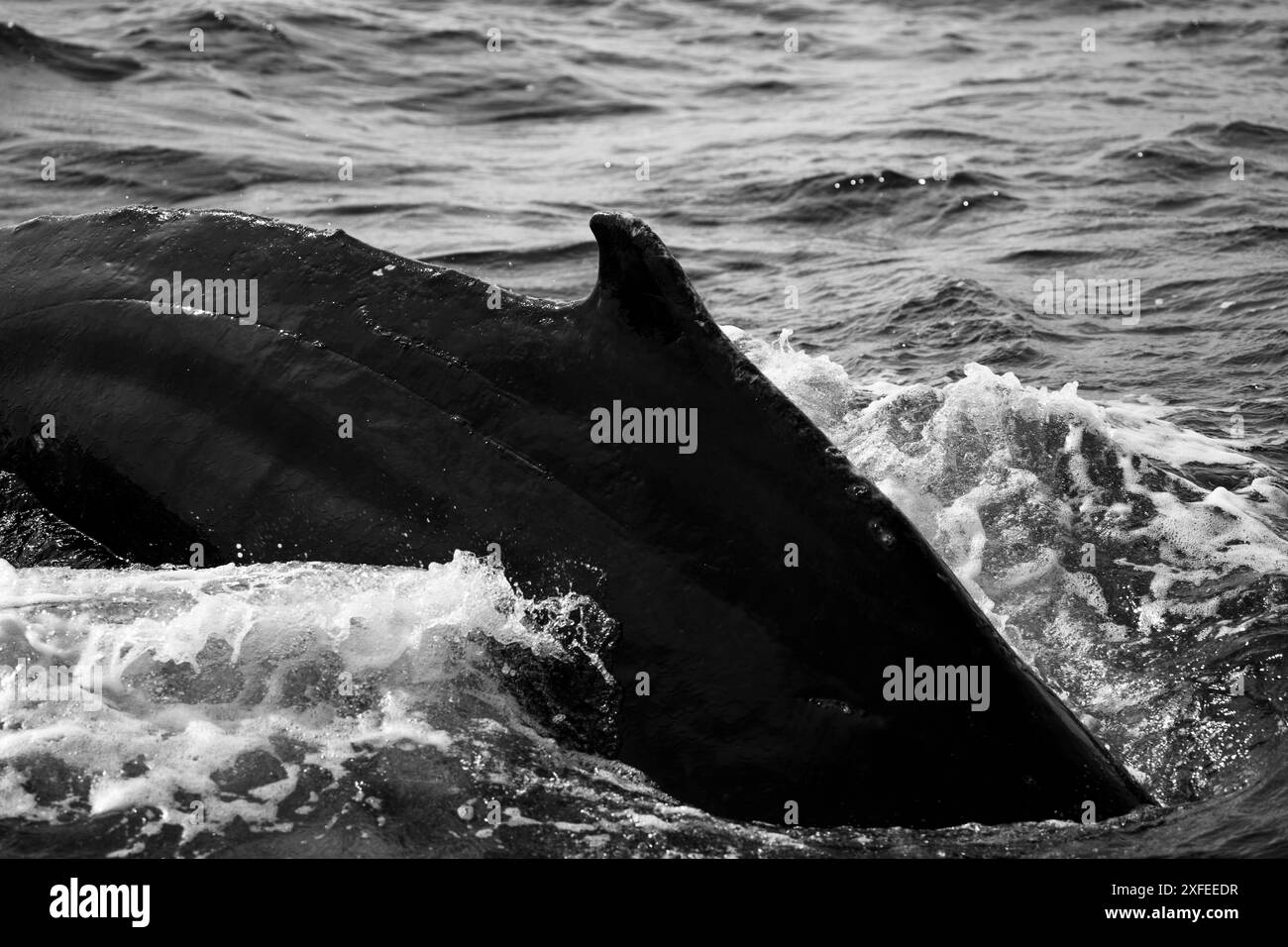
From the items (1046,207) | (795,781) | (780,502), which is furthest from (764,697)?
(1046,207)

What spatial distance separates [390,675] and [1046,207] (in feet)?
36.2

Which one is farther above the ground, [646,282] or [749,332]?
[749,332]

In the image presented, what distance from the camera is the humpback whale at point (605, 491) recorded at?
183 inches

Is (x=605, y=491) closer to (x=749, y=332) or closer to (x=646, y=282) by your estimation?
(x=646, y=282)

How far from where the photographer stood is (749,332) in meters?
11.4

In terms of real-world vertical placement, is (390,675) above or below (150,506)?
below

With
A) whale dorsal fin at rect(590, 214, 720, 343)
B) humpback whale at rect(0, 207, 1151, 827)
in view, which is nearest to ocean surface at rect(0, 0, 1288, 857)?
humpback whale at rect(0, 207, 1151, 827)

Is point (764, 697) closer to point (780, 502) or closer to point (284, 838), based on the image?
point (780, 502)

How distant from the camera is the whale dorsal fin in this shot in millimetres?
4820

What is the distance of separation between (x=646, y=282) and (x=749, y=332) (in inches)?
259

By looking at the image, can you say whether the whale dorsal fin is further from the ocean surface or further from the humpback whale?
the ocean surface

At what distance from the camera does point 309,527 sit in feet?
18.0

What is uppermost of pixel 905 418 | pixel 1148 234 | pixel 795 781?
pixel 1148 234

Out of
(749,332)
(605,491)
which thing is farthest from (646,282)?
(749,332)
